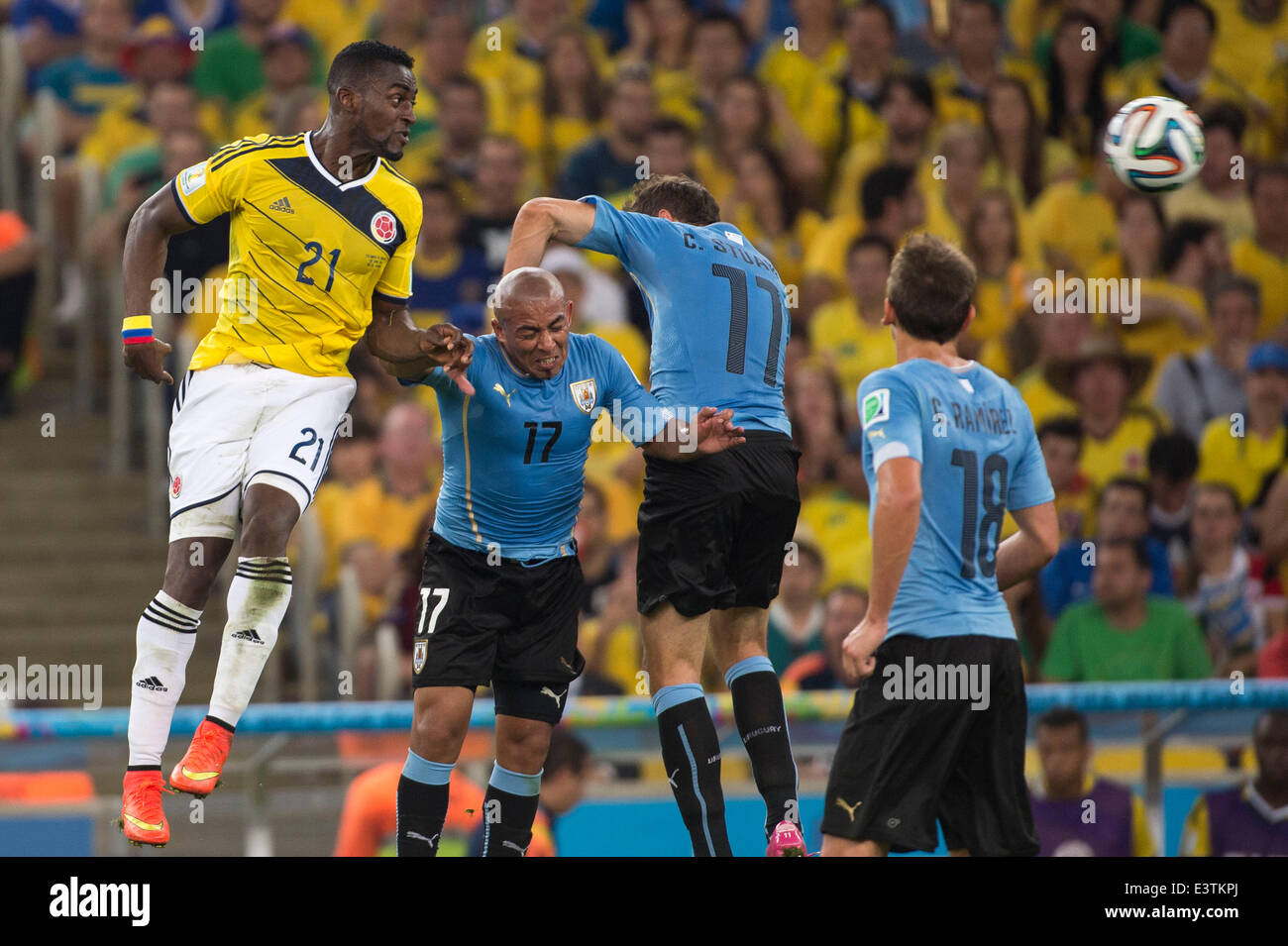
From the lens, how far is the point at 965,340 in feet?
32.6

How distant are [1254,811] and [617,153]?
5614mm

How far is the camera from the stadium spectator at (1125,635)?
827 centimetres

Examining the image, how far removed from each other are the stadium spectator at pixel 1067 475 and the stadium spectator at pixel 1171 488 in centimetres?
44

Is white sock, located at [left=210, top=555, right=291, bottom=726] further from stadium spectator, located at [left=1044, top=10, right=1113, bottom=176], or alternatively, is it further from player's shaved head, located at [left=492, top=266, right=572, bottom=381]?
stadium spectator, located at [left=1044, top=10, right=1113, bottom=176]

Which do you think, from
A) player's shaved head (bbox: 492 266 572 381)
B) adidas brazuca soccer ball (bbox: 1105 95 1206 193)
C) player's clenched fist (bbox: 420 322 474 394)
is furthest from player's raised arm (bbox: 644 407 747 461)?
adidas brazuca soccer ball (bbox: 1105 95 1206 193)

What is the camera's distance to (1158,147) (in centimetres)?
712

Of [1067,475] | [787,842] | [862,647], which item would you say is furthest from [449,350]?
[1067,475]

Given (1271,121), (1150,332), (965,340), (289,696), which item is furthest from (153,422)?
(1271,121)

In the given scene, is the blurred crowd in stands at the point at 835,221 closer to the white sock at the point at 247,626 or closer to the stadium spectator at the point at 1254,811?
the stadium spectator at the point at 1254,811

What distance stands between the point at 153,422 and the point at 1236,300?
6.50 meters

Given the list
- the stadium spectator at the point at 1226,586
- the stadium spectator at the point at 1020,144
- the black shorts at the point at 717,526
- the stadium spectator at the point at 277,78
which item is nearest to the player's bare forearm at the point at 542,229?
the black shorts at the point at 717,526

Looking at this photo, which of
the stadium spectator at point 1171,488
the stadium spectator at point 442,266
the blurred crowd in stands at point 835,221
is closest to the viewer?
the blurred crowd in stands at point 835,221
